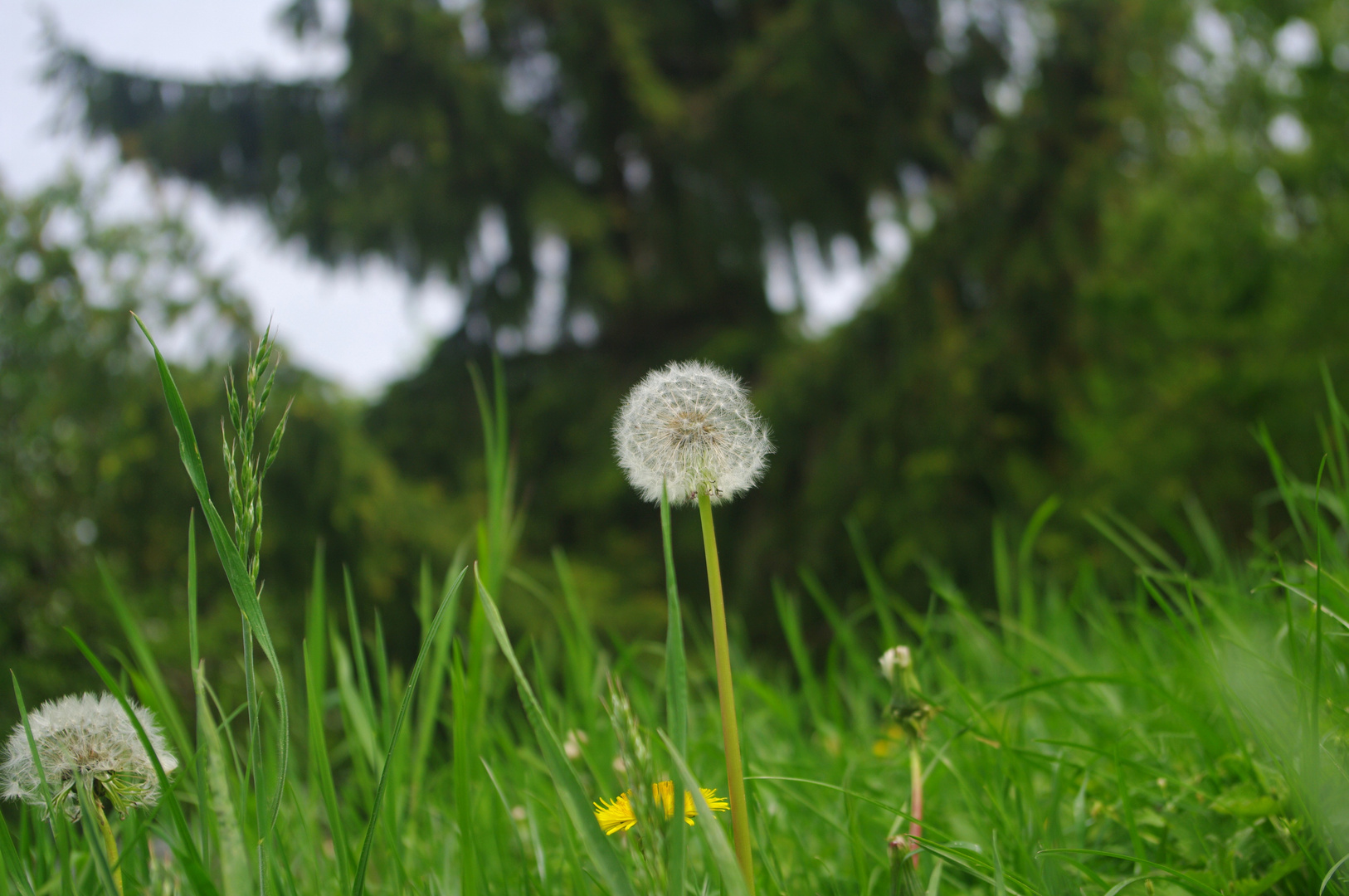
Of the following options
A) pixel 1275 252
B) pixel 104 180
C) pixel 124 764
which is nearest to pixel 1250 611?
pixel 124 764

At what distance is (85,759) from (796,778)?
514 millimetres

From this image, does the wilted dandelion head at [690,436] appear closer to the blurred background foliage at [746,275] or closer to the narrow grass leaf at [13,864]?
the narrow grass leaf at [13,864]

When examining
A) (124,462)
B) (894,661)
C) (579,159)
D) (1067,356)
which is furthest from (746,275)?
(894,661)

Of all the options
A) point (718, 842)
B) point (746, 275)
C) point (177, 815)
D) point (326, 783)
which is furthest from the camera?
point (746, 275)

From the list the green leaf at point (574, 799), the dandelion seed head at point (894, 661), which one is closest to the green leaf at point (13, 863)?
the green leaf at point (574, 799)

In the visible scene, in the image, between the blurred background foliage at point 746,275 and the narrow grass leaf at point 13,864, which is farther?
the blurred background foliage at point 746,275

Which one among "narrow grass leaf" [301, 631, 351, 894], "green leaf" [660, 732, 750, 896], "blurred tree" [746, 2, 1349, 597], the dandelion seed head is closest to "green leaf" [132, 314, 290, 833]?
"narrow grass leaf" [301, 631, 351, 894]

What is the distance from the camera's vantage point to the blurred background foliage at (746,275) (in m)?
3.49

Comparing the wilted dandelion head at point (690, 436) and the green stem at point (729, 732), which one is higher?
the wilted dandelion head at point (690, 436)

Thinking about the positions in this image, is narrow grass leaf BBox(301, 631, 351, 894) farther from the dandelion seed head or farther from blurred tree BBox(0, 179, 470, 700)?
blurred tree BBox(0, 179, 470, 700)

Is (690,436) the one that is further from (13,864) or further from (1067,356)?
(1067,356)

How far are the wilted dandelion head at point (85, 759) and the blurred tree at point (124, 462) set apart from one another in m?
2.74

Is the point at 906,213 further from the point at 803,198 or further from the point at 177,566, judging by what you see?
the point at 177,566

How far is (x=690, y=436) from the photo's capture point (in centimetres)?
58
